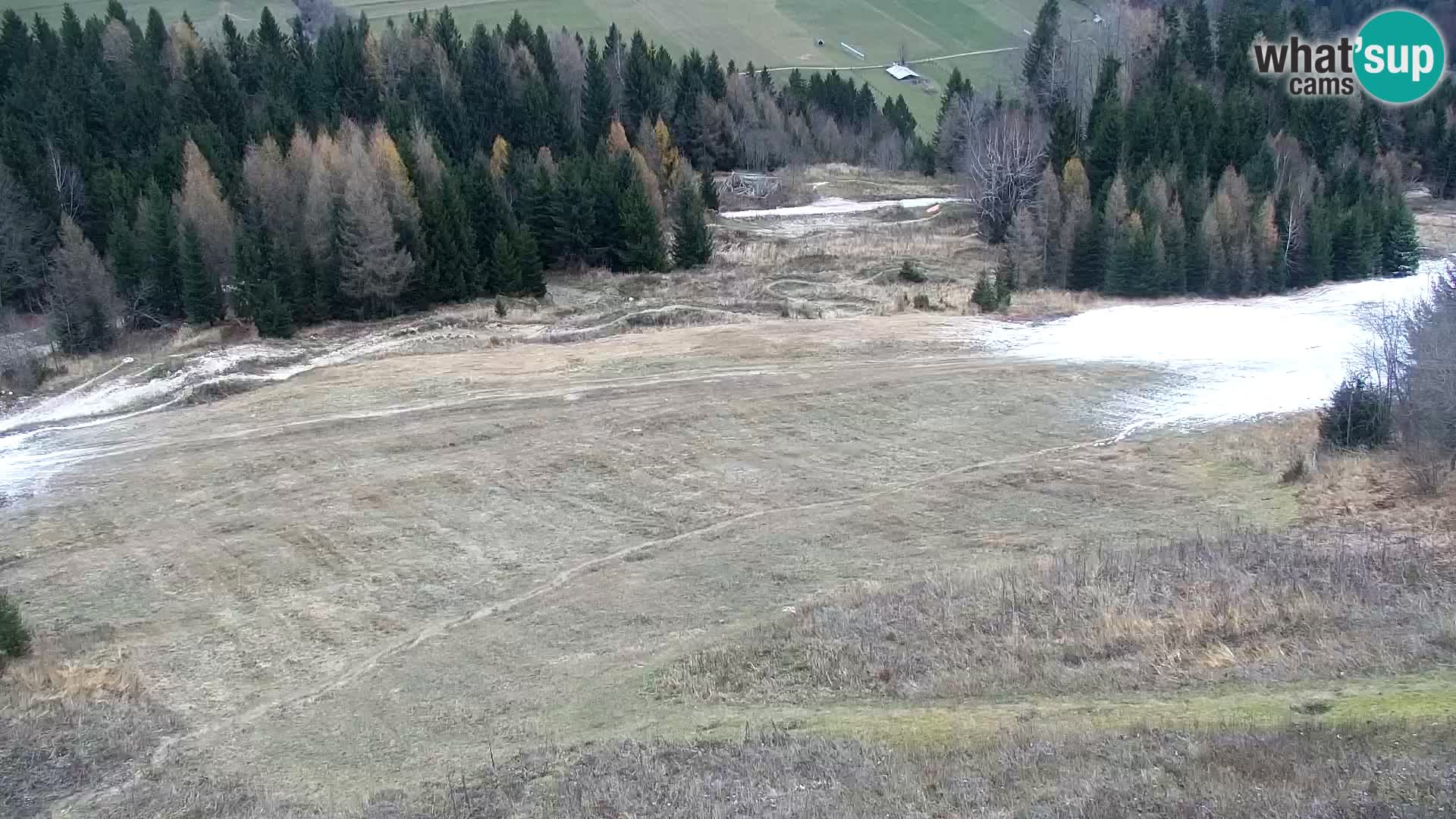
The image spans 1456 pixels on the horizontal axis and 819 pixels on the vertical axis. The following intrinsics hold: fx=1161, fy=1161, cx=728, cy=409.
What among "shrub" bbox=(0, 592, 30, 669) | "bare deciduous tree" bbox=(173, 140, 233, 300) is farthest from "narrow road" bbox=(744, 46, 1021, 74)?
"shrub" bbox=(0, 592, 30, 669)

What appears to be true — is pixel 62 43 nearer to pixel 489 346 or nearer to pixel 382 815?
pixel 489 346

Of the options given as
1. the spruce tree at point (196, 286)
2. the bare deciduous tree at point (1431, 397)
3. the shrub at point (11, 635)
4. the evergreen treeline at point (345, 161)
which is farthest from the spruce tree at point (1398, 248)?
the shrub at point (11, 635)

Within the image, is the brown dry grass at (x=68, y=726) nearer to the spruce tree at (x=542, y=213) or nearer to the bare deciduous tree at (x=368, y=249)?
the bare deciduous tree at (x=368, y=249)

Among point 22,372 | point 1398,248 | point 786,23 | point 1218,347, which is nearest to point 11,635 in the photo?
point 22,372

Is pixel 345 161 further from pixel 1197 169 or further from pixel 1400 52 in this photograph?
pixel 1400 52

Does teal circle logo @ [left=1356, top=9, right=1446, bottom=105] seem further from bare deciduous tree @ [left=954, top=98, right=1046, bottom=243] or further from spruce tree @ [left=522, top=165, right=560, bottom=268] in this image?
spruce tree @ [left=522, top=165, right=560, bottom=268]
